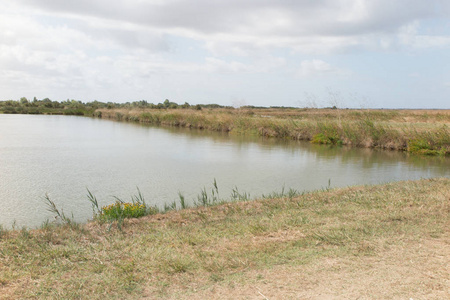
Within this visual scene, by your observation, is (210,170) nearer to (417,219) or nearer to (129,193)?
(129,193)

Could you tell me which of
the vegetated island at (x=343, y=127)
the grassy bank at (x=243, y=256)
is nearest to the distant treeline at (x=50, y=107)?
the vegetated island at (x=343, y=127)

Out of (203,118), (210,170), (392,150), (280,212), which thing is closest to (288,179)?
(210,170)

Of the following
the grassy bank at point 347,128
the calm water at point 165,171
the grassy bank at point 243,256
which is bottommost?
the calm water at point 165,171

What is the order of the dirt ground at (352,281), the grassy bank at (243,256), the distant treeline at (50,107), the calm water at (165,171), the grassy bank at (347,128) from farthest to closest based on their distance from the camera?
1. the distant treeline at (50,107)
2. the grassy bank at (347,128)
3. the calm water at (165,171)
4. the grassy bank at (243,256)
5. the dirt ground at (352,281)

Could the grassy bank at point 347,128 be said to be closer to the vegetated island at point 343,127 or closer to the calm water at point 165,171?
the vegetated island at point 343,127

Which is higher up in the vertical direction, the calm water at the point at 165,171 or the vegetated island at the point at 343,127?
the vegetated island at the point at 343,127

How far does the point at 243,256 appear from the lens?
3680 millimetres

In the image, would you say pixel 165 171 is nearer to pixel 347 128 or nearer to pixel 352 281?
pixel 352 281

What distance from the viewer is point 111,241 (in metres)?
4.18

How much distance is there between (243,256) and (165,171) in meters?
7.28

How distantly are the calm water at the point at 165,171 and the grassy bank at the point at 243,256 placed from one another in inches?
87.3

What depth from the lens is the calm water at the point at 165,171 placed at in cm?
765

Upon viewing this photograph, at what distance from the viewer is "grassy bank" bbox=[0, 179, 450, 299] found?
9.87 ft

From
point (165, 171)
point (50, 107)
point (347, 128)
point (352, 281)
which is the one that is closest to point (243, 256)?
point (352, 281)
